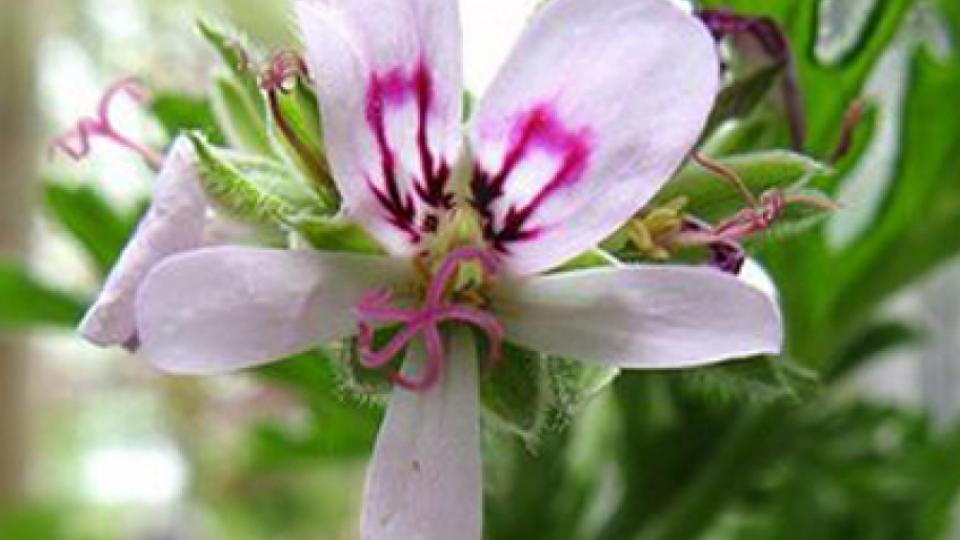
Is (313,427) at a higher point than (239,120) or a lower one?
lower

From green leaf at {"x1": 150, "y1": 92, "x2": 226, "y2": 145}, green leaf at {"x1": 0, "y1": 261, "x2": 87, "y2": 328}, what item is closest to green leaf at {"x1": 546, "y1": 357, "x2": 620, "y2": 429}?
green leaf at {"x1": 150, "y1": 92, "x2": 226, "y2": 145}

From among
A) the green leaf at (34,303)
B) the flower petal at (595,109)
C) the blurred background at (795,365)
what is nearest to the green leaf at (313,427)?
the blurred background at (795,365)

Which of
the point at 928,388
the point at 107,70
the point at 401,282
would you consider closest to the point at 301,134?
the point at 401,282

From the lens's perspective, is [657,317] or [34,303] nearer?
[657,317]

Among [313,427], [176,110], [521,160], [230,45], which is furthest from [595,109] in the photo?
[313,427]

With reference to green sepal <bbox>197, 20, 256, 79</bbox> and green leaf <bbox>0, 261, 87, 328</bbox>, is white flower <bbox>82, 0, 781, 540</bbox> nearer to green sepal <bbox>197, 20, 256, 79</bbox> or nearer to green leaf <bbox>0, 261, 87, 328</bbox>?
green sepal <bbox>197, 20, 256, 79</bbox>

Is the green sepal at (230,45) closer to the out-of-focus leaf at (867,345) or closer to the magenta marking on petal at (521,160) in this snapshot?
the magenta marking on petal at (521,160)

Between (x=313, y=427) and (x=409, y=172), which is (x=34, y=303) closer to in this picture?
(x=313, y=427)
